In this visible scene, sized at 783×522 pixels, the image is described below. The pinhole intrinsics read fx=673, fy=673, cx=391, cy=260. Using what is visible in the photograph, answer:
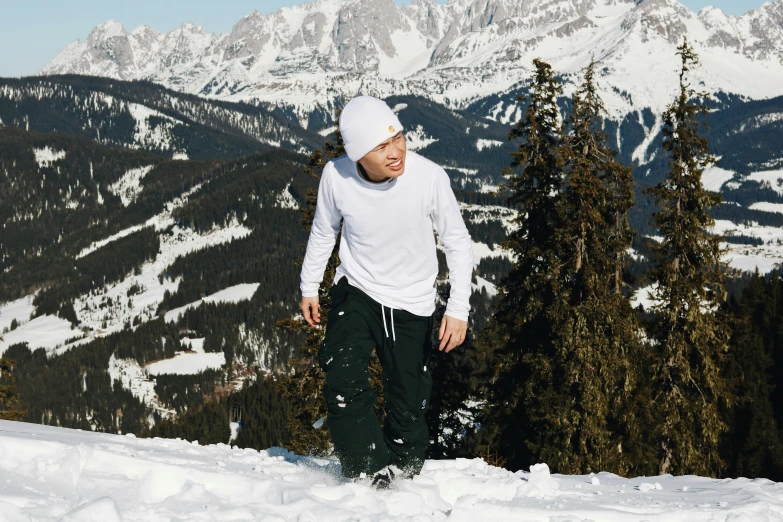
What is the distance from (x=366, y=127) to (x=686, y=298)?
19.3 m

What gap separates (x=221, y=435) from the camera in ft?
338

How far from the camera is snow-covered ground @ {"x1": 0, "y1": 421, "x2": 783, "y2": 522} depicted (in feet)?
15.4

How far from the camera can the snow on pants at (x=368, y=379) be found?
588 centimetres

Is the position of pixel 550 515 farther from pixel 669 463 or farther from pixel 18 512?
pixel 669 463

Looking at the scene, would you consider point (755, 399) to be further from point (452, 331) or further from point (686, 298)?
point (452, 331)

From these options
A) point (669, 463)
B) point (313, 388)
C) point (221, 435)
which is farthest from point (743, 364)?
point (221, 435)

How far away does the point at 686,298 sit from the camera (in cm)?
2173

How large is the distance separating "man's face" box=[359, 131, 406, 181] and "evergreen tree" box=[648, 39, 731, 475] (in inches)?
724

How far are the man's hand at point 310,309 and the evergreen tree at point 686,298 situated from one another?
59.0ft

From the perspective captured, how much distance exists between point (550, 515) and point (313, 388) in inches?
684

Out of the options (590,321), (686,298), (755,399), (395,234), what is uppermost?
(686,298)

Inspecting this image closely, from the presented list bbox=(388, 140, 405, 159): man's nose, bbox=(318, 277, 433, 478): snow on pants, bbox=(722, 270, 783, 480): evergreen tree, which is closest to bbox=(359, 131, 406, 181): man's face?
bbox=(388, 140, 405, 159): man's nose

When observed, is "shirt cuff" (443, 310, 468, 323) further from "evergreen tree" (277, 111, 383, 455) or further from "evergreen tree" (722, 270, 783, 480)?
"evergreen tree" (722, 270, 783, 480)

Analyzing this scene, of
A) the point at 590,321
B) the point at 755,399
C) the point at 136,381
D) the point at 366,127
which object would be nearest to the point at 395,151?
the point at 366,127
